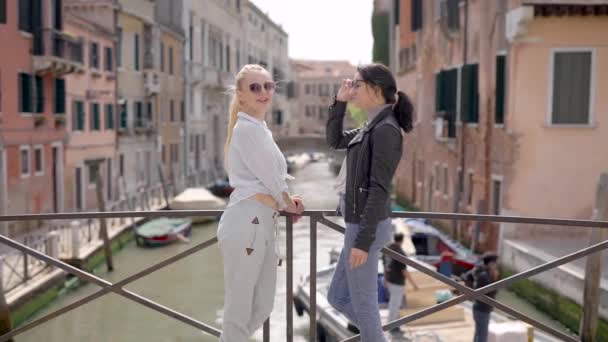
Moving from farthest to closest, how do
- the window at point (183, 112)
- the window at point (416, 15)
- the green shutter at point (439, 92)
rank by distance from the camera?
the window at point (183, 112) < the window at point (416, 15) < the green shutter at point (439, 92)

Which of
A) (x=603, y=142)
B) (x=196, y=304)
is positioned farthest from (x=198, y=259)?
(x=603, y=142)

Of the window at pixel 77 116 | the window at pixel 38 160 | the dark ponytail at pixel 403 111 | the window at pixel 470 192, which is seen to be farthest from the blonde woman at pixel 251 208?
the window at pixel 77 116

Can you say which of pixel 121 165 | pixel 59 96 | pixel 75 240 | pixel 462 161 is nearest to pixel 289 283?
pixel 75 240

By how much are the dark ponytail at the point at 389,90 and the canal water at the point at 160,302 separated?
8.77m

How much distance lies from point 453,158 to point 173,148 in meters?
14.2

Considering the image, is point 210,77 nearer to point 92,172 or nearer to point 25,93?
point 92,172

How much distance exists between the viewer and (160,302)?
1366 centimetres

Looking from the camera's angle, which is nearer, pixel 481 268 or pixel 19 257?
pixel 481 268

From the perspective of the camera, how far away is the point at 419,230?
47.7 feet

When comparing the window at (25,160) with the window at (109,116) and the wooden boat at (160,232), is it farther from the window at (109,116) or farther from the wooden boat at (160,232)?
the window at (109,116)

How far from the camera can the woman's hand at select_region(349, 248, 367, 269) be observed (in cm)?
246

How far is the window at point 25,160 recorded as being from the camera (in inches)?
587

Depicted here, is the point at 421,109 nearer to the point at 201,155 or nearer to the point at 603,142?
the point at 603,142

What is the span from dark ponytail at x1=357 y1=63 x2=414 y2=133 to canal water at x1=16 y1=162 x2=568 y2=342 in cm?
877
